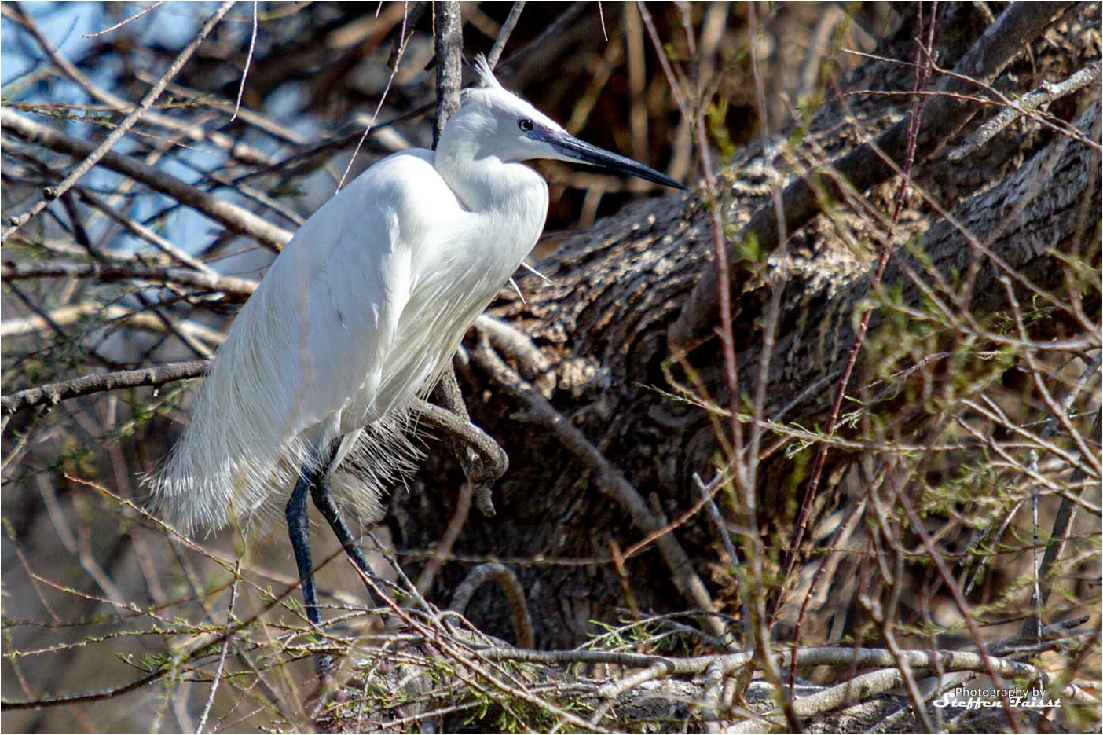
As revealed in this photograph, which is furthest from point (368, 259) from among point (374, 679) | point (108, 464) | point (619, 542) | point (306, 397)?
point (108, 464)

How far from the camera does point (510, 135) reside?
207cm

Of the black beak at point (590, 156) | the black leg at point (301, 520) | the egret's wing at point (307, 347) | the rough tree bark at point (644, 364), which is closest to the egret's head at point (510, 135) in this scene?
the black beak at point (590, 156)

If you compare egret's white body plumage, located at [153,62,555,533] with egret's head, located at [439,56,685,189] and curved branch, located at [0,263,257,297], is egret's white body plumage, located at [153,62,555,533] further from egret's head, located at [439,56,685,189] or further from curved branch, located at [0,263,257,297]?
curved branch, located at [0,263,257,297]

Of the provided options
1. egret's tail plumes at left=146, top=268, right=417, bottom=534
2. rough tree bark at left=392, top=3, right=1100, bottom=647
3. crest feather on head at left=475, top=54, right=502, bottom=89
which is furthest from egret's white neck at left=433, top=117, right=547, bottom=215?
rough tree bark at left=392, top=3, right=1100, bottom=647

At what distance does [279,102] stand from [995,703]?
3222mm

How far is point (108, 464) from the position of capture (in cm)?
354

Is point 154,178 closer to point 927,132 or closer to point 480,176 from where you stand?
point 480,176

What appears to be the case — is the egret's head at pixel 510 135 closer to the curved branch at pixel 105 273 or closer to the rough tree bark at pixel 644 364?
the rough tree bark at pixel 644 364

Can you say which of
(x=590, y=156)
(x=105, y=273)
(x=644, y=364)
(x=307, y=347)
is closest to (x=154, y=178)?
(x=105, y=273)

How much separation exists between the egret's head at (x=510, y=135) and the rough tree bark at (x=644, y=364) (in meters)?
0.41

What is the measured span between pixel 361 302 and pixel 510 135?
433 millimetres

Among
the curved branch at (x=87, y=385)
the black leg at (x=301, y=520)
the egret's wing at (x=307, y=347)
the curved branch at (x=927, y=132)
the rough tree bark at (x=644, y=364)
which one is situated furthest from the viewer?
the rough tree bark at (x=644, y=364)

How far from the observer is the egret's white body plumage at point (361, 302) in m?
2.05

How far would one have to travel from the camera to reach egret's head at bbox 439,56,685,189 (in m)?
2.06
